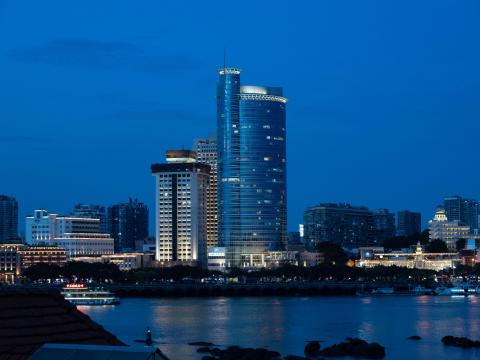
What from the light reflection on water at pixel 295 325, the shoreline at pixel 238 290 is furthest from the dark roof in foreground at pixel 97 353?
the shoreline at pixel 238 290

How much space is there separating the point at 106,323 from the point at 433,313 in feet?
118

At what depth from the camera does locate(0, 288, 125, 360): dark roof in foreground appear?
21.3 meters

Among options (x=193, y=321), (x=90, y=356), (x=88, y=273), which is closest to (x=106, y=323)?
(x=193, y=321)

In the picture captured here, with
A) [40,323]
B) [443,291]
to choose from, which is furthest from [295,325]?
[443,291]

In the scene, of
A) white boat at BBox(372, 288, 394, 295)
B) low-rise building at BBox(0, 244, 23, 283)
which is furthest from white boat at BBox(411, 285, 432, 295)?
low-rise building at BBox(0, 244, 23, 283)

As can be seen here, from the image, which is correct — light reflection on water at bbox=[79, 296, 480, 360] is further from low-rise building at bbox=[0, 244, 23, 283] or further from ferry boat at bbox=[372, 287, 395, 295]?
low-rise building at bbox=[0, 244, 23, 283]

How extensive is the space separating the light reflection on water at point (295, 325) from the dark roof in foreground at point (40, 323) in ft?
112

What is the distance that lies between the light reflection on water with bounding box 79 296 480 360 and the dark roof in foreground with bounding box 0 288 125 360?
112 ft

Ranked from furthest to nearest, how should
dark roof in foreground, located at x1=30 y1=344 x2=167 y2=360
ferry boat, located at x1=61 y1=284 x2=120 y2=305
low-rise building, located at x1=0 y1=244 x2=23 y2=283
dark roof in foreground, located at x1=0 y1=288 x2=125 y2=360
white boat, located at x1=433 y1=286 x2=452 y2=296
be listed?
1. low-rise building, located at x1=0 y1=244 x2=23 y2=283
2. white boat, located at x1=433 y1=286 x2=452 y2=296
3. ferry boat, located at x1=61 y1=284 x2=120 y2=305
4. dark roof in foreground, located at x1=0 y1=288 x2=125 y2=360
5. dark roof in foreground, located at x1=30 y1=344 x2=167 y2=360

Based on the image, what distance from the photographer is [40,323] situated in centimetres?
2195

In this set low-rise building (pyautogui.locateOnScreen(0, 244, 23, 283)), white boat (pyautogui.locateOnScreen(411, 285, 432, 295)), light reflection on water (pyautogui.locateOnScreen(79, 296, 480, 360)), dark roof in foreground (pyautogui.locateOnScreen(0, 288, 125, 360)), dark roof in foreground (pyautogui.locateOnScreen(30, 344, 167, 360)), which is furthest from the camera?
low-rise building (pyautogui.locateOnScreen(0, 244, 23, 283))

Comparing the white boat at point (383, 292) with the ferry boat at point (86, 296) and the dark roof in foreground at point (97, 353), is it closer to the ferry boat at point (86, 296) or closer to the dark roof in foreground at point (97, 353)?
the ferry boat at point (86, 296)

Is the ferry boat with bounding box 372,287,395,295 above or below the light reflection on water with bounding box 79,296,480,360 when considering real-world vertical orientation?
above

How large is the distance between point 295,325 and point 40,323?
219 feet
